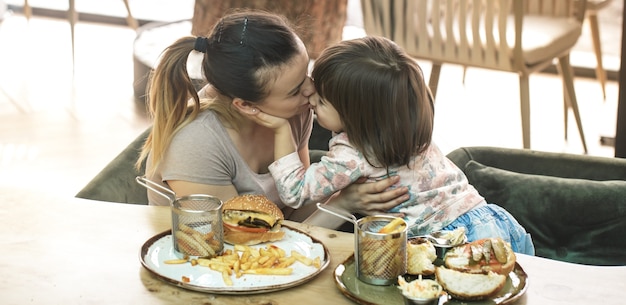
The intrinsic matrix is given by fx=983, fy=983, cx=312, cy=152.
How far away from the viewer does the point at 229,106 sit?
2246mm

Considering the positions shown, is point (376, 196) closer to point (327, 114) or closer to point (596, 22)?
point (327, 114)

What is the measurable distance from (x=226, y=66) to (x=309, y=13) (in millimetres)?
2360

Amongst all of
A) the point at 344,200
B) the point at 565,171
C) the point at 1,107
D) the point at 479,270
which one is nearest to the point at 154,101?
the point at 344,200

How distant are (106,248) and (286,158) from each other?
17.8 inches

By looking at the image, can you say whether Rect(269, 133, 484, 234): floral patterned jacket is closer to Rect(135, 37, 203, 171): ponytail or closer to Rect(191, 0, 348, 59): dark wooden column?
Rect(135, 37, 203, 171): ponytail

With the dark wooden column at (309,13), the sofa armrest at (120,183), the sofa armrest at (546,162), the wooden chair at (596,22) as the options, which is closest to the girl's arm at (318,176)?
the sofa armrest at (120,183)

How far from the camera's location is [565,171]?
2.61 metres

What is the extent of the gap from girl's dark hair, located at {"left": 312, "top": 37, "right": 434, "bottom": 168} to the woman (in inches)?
3.4

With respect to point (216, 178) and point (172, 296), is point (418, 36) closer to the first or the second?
point (216, 178)

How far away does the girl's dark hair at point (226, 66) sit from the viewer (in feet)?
6.86

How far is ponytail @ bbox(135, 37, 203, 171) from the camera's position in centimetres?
215

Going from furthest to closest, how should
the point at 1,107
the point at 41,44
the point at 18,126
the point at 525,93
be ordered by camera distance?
the point at 41,44 → the point at 1,107 → the point at 18,126 → the point at 525,93

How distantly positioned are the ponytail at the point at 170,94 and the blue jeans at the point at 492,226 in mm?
634

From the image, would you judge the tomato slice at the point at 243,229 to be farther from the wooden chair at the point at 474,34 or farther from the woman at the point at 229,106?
the wooden chair at the point at 474,34
